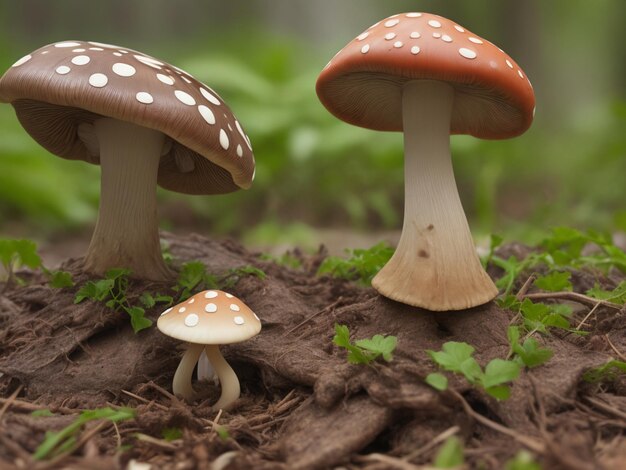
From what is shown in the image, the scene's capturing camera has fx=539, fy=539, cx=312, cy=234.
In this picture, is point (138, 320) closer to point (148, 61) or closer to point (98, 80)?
point (98, 80)

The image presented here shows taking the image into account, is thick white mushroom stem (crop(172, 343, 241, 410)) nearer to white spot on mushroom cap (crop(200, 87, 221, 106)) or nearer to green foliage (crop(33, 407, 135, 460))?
green foliage (crop(33, 407, 135, 460))

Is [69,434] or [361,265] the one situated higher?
[361,265]

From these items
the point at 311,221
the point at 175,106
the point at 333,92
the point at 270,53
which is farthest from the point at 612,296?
the point at 270,53

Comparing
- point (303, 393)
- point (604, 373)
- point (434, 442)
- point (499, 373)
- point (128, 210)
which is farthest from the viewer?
point (128, 210)

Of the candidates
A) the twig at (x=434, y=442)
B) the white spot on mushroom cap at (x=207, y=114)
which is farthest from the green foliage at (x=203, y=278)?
the twig at (x=434, y=442)

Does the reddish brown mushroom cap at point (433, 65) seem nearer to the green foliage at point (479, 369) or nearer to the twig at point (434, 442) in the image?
the green foliage at point (479, 369)

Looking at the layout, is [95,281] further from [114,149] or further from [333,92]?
[333,92]

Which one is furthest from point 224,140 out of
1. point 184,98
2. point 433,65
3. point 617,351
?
point 617,351

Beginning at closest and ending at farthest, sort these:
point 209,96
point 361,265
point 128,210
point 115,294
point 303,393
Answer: point 303,393 < point 209,96 < point 115,294 < point 128,210 < point 361,265

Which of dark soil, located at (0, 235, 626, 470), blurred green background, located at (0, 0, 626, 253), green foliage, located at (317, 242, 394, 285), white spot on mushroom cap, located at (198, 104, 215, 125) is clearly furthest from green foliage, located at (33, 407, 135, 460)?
blurred green background, located at (0, 0, 626, 253)
